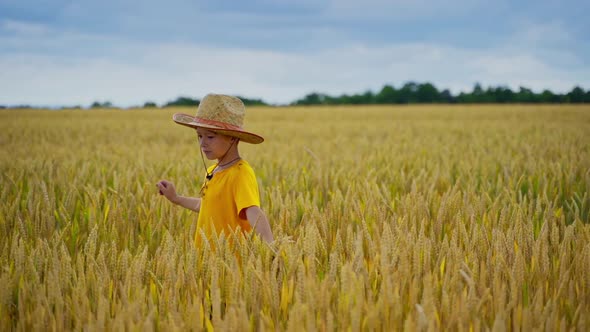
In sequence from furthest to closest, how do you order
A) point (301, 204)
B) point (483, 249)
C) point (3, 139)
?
point (3, 139), point (301, 204), point (483, 249)

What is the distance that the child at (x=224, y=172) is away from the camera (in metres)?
1.91

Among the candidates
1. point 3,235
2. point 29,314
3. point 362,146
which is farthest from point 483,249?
point 362,146

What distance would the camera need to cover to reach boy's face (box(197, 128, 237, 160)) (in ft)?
6.57

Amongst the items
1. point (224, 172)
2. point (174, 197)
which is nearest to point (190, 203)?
point (174, 197)

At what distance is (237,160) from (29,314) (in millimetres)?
1038

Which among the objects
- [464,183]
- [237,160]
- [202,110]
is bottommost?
[464,183]

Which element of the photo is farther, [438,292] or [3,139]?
[3,139]

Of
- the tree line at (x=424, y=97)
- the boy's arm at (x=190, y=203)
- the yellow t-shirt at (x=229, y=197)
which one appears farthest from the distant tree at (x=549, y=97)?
the yellow t-shirt at (x=229, y=197)

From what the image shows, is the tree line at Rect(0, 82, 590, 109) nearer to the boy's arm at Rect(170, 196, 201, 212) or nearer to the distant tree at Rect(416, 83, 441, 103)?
the distant tree at Rect(416, 83, 441, 103)

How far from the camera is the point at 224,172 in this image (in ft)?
6.57

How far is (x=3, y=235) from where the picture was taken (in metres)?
2.12

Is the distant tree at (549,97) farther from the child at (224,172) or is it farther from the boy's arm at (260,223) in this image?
the boy's arm at (260,223)

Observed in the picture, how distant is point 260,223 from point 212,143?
426 millimetres

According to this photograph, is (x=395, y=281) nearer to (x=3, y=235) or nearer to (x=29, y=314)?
(x=29, y=314)
